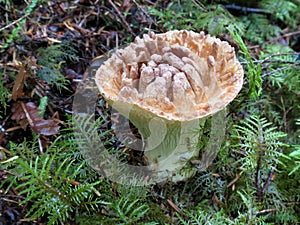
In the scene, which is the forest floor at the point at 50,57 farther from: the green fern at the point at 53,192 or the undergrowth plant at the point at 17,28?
the green fern at the point at 53,192

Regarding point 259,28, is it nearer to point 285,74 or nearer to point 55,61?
point 285,74

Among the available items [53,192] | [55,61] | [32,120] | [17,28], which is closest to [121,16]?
[55,61]

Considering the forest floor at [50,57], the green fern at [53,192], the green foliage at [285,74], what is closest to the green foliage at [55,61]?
the forest floor at [50,57]

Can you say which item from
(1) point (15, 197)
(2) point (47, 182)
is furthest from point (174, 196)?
(1) point (15, 197)

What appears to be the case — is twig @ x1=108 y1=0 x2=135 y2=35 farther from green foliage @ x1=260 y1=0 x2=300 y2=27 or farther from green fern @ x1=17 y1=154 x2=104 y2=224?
green foliage @ x1=260 y1=0 x2=300 y2=27

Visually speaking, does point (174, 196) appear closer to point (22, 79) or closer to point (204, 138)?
point (204, 138)

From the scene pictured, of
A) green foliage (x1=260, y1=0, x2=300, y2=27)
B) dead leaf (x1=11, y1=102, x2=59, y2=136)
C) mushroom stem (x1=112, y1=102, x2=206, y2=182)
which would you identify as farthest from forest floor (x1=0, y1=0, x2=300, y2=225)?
green foliage (x1=260, y1=0, x2=300, y2=27)

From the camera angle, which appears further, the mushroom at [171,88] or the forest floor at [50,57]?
the forest floor at [50,57]
